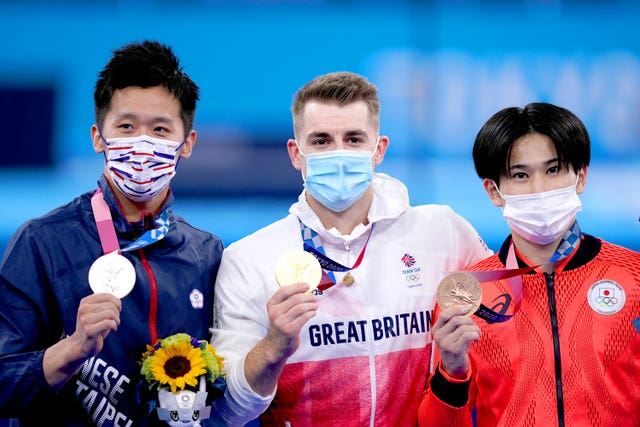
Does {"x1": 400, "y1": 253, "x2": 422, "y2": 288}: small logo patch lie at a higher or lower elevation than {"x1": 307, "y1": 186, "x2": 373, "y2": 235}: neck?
lower

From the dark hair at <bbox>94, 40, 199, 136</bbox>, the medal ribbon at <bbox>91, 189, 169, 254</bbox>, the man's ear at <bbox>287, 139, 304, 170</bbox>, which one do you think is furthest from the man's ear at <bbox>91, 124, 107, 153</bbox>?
the man's ear at <bbox>287, 139, 304, 170</bbox>

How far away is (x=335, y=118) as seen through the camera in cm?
309

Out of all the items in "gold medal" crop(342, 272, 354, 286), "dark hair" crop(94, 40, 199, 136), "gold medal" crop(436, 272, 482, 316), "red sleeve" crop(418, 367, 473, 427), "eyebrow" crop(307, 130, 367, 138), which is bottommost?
"red sleeve" crop(418, 367, 473, 427)

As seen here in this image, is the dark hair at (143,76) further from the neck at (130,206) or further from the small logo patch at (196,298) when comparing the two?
the small logo patch at (196,298)

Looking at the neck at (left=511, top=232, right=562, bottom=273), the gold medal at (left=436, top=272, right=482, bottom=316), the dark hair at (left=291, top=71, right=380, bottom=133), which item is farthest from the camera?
the dark hair at (left=291, top=71, right=380, bottom=133)

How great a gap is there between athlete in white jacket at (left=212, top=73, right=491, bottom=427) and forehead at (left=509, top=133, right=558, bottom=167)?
48 centimetres

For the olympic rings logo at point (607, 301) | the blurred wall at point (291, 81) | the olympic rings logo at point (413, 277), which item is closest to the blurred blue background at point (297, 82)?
the blurred wall at point (291, 81)

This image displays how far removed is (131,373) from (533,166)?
1.54 metres

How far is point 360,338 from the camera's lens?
2.97 meters

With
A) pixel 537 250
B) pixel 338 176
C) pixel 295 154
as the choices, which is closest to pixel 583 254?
pixel 537 250

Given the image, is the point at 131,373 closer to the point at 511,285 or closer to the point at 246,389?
the point at 246,389

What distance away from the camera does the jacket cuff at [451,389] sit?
2.67 m

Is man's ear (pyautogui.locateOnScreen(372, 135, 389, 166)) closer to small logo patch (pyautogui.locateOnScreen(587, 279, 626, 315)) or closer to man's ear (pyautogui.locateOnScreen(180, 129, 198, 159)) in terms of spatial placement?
man's ear (pyautogui.locateOnScreen(180, 129, 198, 159))

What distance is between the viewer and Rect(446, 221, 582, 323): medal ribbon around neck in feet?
8.99
